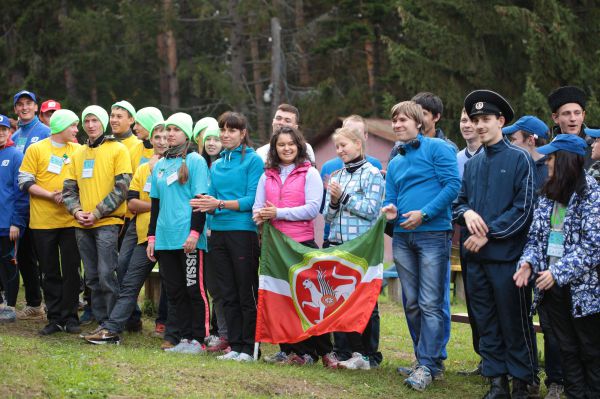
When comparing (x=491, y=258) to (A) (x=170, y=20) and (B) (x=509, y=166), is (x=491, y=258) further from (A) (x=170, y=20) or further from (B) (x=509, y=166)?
(A) (x=170, y=20)

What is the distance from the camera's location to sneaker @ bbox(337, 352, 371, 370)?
8198 millimetres

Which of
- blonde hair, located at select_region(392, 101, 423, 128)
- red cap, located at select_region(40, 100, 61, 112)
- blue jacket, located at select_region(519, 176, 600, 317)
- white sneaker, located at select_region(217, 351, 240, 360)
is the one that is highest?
red cap, located at select_region(40, 100, 61, 112)

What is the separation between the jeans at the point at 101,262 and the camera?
961 cm

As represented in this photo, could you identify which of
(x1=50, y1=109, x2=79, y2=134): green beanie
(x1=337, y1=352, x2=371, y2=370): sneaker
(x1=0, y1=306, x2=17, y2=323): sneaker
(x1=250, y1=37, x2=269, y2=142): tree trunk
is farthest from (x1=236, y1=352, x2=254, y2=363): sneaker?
(x1=250, y1=37, x2=269, y2=142): tree trunk

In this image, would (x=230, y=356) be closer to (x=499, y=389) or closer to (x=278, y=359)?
(x=278, y=359)

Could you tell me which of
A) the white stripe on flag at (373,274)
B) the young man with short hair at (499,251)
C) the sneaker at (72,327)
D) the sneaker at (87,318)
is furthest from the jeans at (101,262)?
the young man with short hair at (499,251)

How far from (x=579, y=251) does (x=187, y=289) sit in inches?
158

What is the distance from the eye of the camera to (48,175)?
1014cm

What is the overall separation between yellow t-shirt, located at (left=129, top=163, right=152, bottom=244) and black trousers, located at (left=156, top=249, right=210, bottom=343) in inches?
22.3

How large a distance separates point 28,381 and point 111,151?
12.1 ft

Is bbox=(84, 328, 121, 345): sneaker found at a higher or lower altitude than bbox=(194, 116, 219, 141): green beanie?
lower

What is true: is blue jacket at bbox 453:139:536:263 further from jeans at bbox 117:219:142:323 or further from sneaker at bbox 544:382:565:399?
jeans at bbox 117:219:142:323

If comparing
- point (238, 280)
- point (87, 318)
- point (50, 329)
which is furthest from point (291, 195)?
point (87, 318)

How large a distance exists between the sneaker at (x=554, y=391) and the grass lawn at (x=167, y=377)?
579 mm
